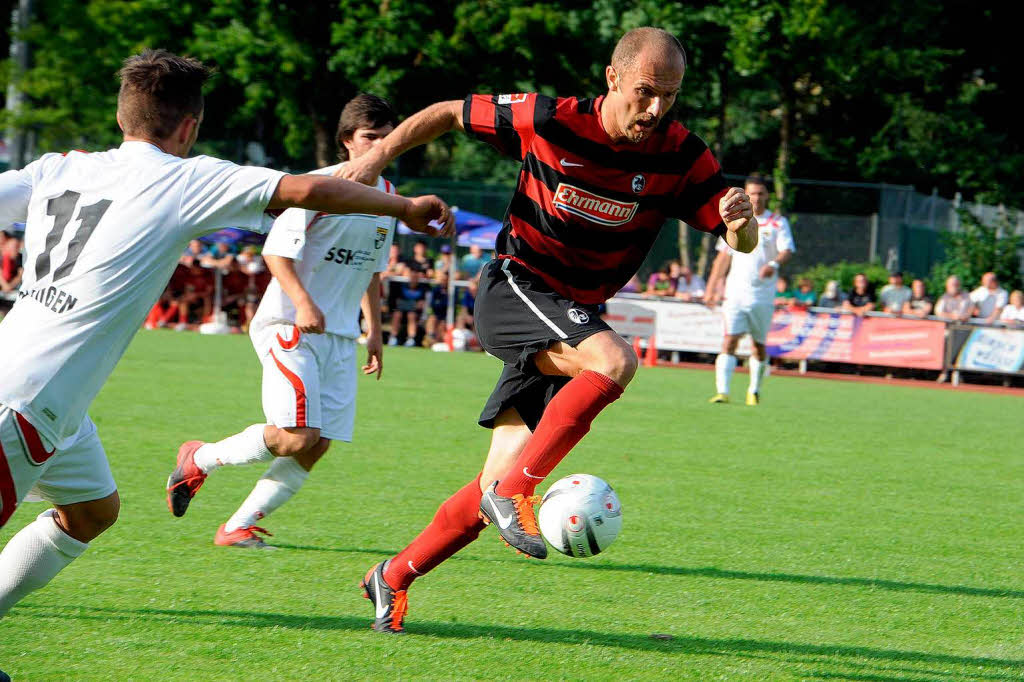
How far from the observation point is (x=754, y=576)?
18.5 feet

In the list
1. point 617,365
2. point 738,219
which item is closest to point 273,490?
point 617,365

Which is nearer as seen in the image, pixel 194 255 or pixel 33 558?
pixel 33 558

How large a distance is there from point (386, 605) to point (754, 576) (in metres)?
1.89

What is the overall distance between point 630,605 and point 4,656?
2328 mm

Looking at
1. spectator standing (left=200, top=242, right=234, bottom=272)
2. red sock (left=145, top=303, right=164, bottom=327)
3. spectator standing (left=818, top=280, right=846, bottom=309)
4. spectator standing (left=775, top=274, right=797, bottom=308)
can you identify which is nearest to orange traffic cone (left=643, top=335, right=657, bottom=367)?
spectator standing (left=775, top=274, right=797, bottom=308)

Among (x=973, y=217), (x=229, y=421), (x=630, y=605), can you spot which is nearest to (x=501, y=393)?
(x=630, y=605)

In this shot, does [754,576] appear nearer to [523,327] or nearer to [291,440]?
[523,327]

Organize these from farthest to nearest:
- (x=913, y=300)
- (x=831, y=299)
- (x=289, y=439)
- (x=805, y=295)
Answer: (x=805, y=295), (x=831, y=299), (x=913, y=300), (x=289, y=439)

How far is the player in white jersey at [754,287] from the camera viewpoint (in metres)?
13.6

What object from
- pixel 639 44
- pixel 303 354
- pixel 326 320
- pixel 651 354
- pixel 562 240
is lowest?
pixel 651 354

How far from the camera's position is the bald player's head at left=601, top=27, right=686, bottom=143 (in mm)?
4477

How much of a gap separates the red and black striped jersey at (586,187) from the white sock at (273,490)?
1.78m

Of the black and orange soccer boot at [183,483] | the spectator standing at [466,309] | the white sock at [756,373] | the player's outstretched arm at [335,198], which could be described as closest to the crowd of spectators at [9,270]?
the spectator standing at [466,309]

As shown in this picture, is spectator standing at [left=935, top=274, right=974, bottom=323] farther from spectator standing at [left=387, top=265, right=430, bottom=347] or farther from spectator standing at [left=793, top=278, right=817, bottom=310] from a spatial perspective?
spectator standing at [left=387, top=265, right=430, bottom=347]
